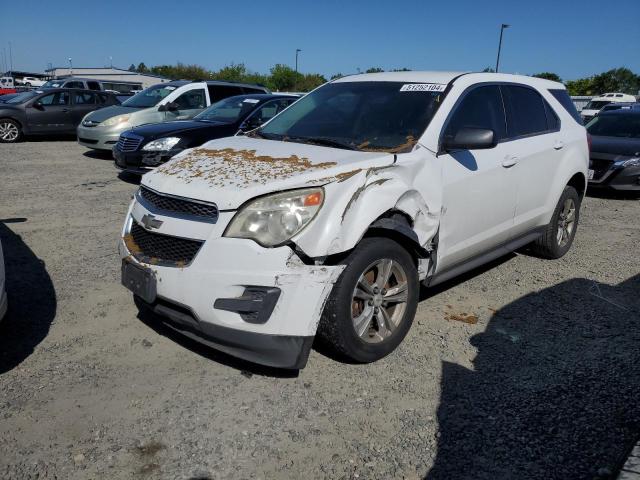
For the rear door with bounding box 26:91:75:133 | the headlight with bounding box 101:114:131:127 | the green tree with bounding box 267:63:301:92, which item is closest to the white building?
the green tree with bounding box 267:63:301:92

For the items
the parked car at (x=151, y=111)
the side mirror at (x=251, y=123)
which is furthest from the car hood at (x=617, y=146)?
the parked car at (x=151, y=111)

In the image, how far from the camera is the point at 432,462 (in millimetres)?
2568

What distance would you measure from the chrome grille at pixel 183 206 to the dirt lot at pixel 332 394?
966mm

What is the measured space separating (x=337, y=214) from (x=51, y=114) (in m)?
14.3

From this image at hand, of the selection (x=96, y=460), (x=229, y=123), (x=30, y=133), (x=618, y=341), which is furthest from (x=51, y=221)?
(x=30, y=133)

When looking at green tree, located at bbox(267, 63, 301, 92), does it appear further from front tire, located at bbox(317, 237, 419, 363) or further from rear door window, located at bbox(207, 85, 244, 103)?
front tire, located at bbox(317, 237, 419, 363)

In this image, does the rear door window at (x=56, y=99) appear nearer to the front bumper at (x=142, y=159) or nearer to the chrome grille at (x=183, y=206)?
the front bumper at (x=142, y=159)

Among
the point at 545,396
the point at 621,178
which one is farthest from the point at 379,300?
the point at 621,178

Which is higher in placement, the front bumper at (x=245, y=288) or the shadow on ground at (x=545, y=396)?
the front bumper at (x=245, y=288)

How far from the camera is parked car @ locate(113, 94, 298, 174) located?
8422mm

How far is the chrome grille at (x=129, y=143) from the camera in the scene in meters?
8.58

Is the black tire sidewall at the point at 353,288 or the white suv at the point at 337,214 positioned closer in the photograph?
the white suv at the point at 337,214

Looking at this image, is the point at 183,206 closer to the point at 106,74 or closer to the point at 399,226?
the point at 399,226

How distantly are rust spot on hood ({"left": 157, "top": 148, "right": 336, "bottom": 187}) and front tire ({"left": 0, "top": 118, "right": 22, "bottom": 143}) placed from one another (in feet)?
42.9
